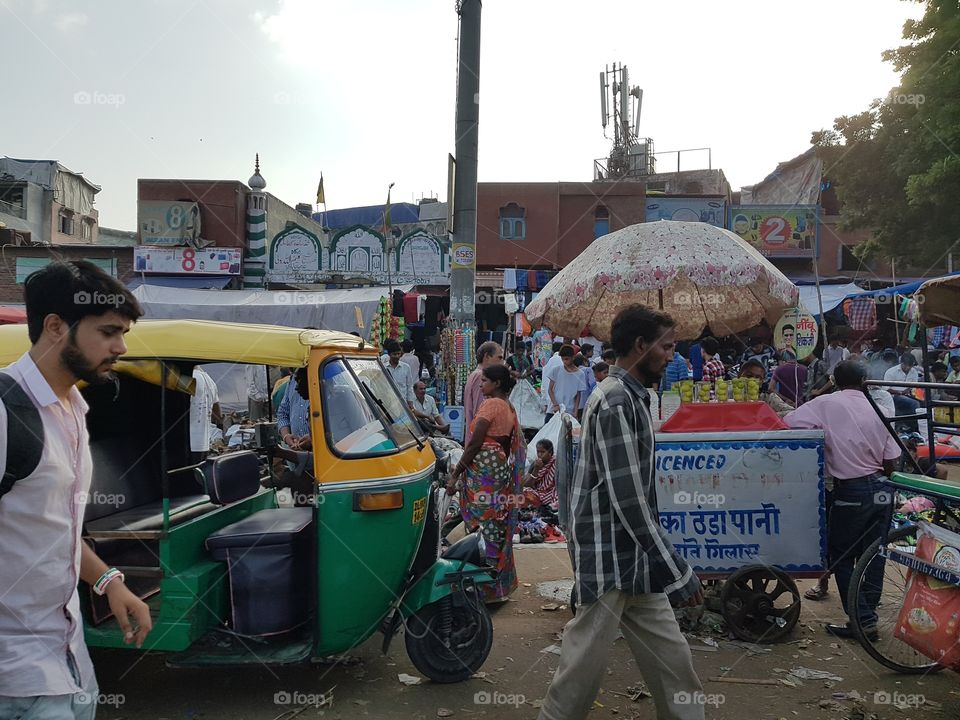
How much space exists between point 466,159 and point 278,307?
8.21 m

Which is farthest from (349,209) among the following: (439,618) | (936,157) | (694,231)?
(439,618)

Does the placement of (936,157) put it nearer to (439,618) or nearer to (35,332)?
(439,618)

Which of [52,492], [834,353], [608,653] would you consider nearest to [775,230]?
[834,353]

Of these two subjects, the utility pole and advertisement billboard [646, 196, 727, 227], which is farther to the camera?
advertisement billboard [646, 196, 727, 227]

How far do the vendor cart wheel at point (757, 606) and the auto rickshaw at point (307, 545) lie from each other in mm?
1685

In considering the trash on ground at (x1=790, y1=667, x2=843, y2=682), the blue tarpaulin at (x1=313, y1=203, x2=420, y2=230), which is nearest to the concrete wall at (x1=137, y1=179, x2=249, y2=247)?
the blue tarpaulin at (x1=313, y1=203, x2=420, y2=230)

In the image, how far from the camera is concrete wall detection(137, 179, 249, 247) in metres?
19.5

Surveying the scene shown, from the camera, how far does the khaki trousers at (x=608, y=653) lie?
3.04 m

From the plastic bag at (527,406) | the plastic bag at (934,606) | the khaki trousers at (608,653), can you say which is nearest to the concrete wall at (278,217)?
the plastic bag at (527,406)

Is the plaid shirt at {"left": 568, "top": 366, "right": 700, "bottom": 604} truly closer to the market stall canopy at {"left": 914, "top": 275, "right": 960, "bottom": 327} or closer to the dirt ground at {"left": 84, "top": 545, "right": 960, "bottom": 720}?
the dirt ground at {"left": 84, "top": 545, "right": 960, "bottom": 720}

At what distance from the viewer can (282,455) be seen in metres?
5.08

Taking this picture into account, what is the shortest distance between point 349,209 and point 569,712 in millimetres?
31032

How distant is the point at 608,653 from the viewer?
3061 millimetres

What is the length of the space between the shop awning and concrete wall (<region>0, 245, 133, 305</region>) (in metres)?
0.74
